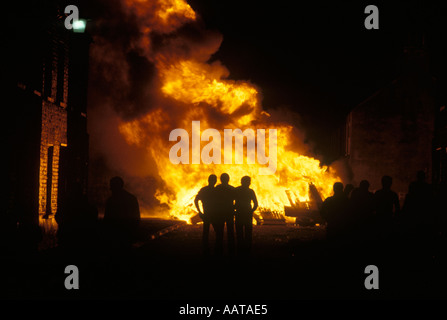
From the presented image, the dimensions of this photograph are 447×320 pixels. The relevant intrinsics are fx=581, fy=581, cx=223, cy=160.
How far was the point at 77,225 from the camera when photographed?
8523 mm

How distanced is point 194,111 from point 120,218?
20.1m

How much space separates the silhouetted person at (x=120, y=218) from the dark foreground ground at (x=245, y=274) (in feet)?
1.08

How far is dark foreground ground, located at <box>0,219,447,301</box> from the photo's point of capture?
8.05 metres

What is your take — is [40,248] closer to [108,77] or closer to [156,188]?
[108,77]

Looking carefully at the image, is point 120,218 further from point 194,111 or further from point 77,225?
point 194,111

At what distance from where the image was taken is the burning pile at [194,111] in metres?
27.6

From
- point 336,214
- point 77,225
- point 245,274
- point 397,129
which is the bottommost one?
point 245,274

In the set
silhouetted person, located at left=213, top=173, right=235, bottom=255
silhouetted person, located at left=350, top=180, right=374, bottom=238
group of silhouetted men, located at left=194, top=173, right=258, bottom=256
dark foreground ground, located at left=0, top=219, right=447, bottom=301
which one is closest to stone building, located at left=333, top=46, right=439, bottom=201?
dark foreground ground, located at left=0, top=219, right=447, bottom=301

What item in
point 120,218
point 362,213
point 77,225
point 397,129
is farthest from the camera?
point 397,129

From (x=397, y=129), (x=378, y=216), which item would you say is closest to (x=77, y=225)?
(x=378, y=216)

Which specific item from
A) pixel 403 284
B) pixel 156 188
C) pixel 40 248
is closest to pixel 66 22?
pixel 40 248

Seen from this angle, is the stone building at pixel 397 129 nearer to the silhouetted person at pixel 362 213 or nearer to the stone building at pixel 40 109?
the stone building at pixel 40 109

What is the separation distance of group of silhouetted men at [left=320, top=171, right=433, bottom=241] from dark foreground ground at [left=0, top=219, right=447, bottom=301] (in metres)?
0.24

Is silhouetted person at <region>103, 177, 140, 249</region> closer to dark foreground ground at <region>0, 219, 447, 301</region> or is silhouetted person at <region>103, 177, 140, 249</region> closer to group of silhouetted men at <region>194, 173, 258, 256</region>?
dark foreground ground at <region>0, 219, 447, 301</region>
